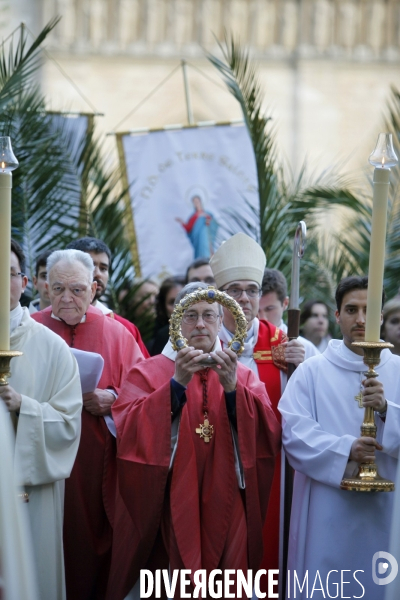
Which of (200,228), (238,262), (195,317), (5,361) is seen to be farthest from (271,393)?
(200,228)

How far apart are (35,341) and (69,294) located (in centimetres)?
75

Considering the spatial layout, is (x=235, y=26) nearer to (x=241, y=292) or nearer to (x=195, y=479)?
(x=241, y=292)

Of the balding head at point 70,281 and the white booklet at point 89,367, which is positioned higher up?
the balding head at point 70,281

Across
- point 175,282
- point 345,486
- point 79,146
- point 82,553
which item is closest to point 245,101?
point 79,146

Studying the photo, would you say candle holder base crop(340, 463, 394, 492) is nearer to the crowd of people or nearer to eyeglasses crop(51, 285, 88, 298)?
the crowd of people

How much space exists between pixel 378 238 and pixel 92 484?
8.53 ft

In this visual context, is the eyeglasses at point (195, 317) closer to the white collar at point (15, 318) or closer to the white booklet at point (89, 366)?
the white booklet at point (89, 366)

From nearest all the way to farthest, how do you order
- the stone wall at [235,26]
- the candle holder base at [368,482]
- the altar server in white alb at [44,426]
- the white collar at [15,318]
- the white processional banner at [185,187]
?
the candle holder base at [368,482], the altar server in white alb at [44,426], the white collar at [15,318], the white processional banner at [185,187], the stone wall at [235,26]

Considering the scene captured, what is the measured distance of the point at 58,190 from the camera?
944cm

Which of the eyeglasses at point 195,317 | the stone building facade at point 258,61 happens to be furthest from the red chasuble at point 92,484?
the stone building facade at point 258,61

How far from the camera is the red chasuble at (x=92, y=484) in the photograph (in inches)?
Answer: 243

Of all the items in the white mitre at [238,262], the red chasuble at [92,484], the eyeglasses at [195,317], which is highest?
the white mitre at [238,262]

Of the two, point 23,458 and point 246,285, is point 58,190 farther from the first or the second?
point 23,458

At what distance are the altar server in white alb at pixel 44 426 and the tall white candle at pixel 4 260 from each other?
66 centimetres
